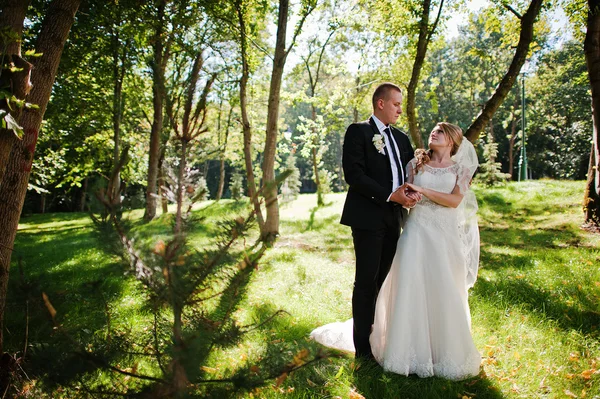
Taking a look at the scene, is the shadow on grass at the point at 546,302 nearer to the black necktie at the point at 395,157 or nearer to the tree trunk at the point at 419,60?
the black necktie at the point at 395,157

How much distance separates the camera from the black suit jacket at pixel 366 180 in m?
3.54

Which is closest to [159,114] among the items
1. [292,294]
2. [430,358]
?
[292,294]

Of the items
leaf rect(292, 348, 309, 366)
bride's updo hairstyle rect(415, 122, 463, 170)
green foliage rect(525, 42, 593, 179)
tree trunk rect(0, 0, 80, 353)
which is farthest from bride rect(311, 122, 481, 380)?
green foliage rect(525, 42, 593, 179)

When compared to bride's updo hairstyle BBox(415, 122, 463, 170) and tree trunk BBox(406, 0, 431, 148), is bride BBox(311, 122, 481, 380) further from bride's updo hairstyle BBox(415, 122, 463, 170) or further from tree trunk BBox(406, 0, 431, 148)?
tree trunk BBox(406, 0, 431, 148)

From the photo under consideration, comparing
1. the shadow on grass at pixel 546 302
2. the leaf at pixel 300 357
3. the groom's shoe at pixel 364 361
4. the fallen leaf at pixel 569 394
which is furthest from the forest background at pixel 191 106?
the shadow on grass at pixel 546 302

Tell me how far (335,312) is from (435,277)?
203 cm

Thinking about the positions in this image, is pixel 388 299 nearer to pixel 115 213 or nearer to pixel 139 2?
pixel 115 213

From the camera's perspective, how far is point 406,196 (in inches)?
136

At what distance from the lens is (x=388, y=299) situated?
375cm

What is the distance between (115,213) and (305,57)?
1678cm

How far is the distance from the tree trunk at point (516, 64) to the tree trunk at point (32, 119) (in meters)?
7.57

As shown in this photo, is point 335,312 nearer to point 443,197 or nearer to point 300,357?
point 443,197

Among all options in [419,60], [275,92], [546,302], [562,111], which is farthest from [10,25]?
[562,111]

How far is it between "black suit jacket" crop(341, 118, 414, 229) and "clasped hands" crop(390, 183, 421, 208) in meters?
0.08
